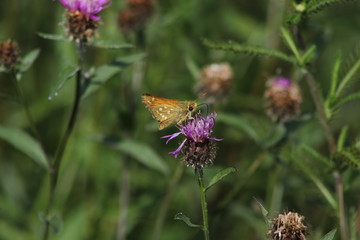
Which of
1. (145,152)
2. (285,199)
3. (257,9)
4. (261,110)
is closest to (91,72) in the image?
(145,152)

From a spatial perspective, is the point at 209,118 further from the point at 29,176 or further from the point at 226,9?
the point at 226,9

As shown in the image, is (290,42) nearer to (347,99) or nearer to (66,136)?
(347,99)

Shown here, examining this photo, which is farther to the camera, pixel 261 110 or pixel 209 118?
pixel 261 110

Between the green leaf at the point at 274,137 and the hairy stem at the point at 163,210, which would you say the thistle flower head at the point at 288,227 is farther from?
the hairy stem at the point at 163,210

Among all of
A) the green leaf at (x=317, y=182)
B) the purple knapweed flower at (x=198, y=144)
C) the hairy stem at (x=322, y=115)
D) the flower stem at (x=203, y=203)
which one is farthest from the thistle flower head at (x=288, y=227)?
the green leaf at (x=317, y=182)

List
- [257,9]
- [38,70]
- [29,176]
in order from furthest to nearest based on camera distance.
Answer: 1. [257,9]
2. [38,70]
3. [29,176]

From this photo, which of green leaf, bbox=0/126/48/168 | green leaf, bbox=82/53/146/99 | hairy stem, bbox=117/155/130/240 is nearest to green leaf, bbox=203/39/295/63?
green leaf, bbox=82/53/146/99

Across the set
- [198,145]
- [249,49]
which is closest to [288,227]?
[198,145]

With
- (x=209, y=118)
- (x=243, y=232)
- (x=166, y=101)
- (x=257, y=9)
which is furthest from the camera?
(x=257, y=9)
